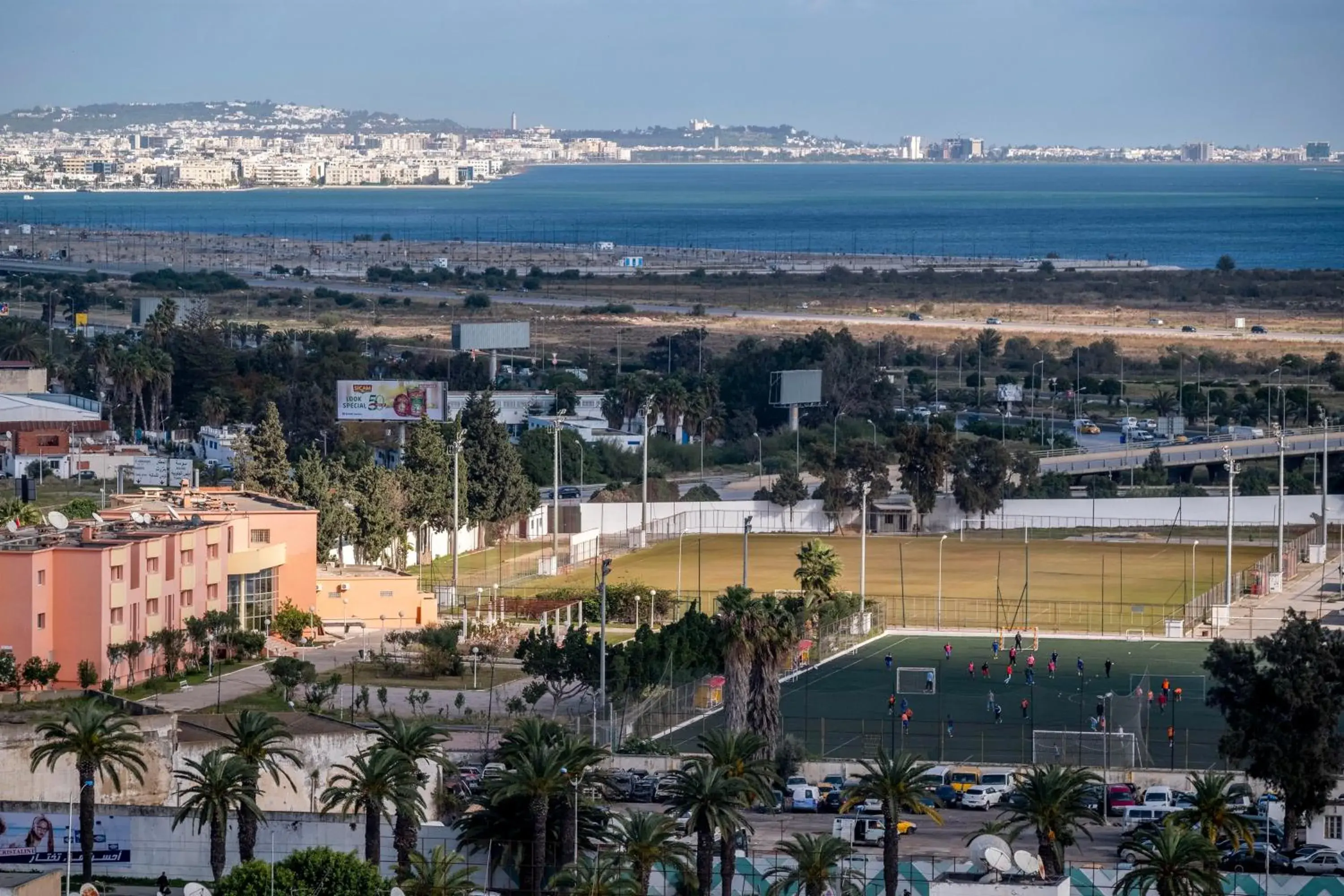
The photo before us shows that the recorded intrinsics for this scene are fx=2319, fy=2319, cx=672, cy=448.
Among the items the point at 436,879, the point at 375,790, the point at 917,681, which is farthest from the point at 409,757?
the point at 917,681

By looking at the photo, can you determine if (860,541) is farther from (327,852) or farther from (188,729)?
(327,852)

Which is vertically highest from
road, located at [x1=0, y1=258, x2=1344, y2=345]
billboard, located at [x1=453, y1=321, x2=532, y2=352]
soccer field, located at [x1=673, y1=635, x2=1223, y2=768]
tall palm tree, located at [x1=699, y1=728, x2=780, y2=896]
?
road, located at [x1=0, y1=258, x2=1344, y2=345]

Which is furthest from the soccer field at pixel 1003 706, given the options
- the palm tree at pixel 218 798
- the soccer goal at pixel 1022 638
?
the palm tree at pixel 218 798

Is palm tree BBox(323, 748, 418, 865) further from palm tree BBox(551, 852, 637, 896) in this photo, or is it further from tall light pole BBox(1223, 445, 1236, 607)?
tall light pole BBox(1223, 445, 1236, 607)

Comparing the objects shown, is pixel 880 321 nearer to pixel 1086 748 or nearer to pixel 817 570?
pixel 817 570

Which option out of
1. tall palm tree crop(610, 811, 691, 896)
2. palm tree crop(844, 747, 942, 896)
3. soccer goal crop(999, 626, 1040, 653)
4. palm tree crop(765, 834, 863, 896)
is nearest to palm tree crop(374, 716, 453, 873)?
tall palm tree crop(610, 811, 691, 896)

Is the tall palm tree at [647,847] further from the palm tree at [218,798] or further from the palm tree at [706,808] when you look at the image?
the palm tree at [218,798]

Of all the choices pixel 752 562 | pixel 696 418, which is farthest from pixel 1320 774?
pixel 696 418
